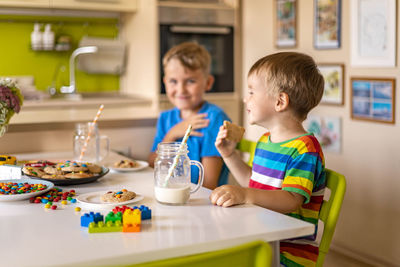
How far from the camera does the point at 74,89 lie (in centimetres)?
366

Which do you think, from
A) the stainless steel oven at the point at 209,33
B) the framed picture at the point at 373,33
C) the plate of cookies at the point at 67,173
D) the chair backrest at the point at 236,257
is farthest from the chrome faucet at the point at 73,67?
the chair backrest at the point at 236,257

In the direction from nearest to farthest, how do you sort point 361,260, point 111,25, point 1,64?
point 361,260
point 1,64
point 111,25

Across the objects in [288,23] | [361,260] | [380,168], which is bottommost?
[361,260]

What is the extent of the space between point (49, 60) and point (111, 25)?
1.75 feet

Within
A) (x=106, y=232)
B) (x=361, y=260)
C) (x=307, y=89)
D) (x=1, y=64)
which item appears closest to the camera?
(x=106, y=232)

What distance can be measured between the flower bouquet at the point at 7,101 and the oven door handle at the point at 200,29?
1.79 meters

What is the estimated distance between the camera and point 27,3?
3180mm

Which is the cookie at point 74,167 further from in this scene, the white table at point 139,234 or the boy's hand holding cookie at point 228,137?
the boy's hand holding cookie at point 228,137

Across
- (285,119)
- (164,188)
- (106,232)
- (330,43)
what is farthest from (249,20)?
(106,232)

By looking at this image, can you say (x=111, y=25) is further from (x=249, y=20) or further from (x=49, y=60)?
(x=249, y=20)

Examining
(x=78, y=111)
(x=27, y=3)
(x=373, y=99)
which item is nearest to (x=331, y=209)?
Result: (x=373, y=99)

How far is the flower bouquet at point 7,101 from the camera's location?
1.75m

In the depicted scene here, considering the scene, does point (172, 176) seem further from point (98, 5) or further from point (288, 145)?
point (98, 5)

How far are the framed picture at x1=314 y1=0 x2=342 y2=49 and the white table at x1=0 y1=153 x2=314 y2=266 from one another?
1942 mm
